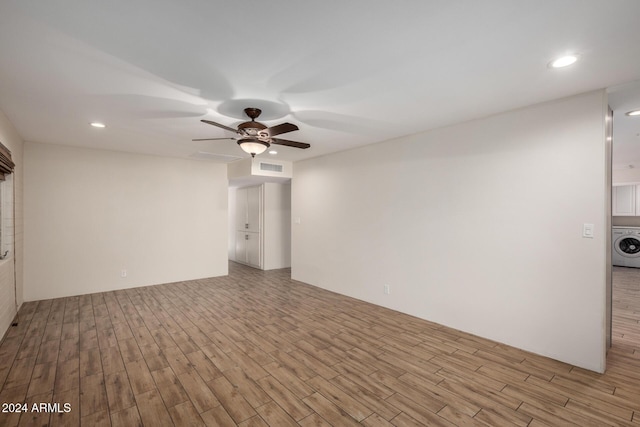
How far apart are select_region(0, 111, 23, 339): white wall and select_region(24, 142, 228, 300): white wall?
0.26 metres

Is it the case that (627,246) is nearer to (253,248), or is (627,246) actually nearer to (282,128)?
(282,128)

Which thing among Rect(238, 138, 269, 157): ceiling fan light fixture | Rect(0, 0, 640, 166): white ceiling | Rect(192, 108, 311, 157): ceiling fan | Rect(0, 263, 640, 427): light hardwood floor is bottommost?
Rect(0, 263, 640, 427): light hardwood floor

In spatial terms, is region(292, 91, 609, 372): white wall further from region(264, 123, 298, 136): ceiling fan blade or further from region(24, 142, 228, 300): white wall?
region(24, 142, 228, 300): white wall

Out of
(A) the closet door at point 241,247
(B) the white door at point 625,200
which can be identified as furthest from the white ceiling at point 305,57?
(B) the white door at point 625,200

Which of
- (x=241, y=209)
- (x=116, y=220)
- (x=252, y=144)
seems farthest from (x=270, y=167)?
(x=116, y=220)

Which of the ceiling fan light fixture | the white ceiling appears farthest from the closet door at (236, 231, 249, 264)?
the ceiling fan light fixture

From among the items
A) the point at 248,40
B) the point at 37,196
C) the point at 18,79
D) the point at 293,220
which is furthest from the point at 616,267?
the point at 37,196

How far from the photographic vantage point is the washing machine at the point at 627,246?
668 cm

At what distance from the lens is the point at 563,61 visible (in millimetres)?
2006

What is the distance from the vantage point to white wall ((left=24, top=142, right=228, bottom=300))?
445 cm

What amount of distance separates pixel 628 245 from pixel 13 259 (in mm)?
11471

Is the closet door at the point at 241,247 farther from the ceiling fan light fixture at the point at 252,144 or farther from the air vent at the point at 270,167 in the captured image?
the ceiling fan light fixture at the point at 252,144

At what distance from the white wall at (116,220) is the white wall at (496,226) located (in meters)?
3.09

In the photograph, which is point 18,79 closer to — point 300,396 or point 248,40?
point 248,40
